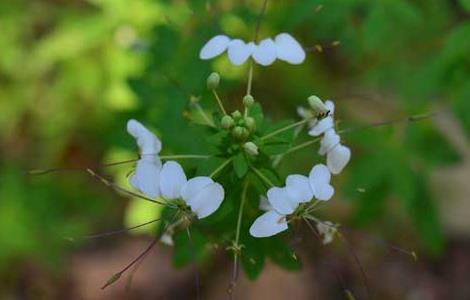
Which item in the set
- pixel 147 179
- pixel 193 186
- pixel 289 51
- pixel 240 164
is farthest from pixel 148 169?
pixel 289 51

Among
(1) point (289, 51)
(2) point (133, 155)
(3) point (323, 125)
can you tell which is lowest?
(2) point (133, 155)

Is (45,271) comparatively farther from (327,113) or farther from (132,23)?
(327,113)

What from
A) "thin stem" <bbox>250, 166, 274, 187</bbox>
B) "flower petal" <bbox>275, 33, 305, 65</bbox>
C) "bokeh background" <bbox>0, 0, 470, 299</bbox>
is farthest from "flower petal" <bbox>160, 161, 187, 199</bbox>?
"bokeh background" <bbox>0, 0, 470, 299</bbox>

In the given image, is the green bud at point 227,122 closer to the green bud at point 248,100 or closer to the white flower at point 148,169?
the green bud at point 248,100

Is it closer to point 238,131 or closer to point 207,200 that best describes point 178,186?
point 207,200

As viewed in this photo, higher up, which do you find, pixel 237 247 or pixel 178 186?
pixel 178 186

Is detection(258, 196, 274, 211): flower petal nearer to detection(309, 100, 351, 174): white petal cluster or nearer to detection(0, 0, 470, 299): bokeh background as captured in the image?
detection(309, 100, 351, 174): white petal cluster

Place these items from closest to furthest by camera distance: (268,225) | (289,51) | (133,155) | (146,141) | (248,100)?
1. (268,225)
2. (248,100)
3. (146,141)
4. (289,51)
5. (133,155)
